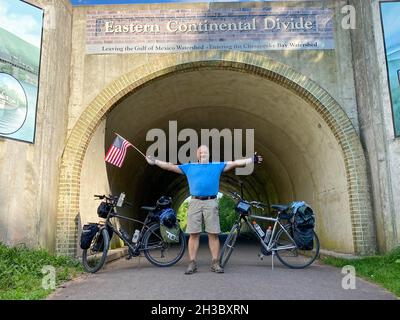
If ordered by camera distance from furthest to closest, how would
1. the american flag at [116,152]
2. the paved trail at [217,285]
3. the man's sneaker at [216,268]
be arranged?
the american flag at [116,152] < the man's sneaker at [216,268] < the paved trail at [217,285]

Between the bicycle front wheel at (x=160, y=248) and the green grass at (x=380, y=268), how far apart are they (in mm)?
2723

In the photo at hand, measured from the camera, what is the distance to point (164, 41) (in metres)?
8.05

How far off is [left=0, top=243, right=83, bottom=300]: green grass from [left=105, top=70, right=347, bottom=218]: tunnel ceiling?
3.51 metres

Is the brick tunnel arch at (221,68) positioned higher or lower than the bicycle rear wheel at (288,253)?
higher

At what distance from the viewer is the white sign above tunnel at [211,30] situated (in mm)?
8023

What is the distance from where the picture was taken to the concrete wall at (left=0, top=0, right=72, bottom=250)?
6.07 m

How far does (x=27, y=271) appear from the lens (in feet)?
16.8

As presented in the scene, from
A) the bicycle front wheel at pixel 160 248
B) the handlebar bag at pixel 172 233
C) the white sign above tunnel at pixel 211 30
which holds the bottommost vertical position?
the bicycle front wheel at pixel 160 248

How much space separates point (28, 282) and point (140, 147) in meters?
6.98
